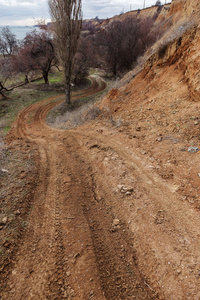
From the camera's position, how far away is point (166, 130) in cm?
649

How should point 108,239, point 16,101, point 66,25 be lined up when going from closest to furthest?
point 108,239 → point 66,25 → point 16,101

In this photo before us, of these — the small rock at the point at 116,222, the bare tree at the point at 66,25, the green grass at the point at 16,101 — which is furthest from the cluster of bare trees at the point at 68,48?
the small rock at the point at 116,222

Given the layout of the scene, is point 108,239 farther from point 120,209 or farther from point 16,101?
point 16,101

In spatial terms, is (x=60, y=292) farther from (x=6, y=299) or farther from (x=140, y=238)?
(x=140, y=238)

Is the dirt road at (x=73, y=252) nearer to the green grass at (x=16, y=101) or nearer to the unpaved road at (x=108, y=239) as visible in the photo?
the unpaved road at (x=108, y=239)

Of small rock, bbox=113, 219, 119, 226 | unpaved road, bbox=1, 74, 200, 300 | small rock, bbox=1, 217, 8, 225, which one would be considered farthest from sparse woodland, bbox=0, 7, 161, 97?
small rock, bbox=113, 219, 119, 226

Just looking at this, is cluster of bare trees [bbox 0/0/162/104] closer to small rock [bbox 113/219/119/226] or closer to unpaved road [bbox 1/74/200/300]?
unpaved road [bbox 1/74/200/300]

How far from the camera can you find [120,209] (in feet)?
13.1

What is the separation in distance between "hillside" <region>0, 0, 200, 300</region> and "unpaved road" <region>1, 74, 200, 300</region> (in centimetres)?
2

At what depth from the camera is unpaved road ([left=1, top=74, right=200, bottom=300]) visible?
Answer: 2.64 m

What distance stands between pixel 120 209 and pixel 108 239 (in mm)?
819

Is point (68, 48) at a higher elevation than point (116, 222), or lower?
higher

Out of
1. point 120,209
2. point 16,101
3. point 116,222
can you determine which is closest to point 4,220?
point 116,222

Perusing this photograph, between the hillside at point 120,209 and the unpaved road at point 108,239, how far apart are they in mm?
17
